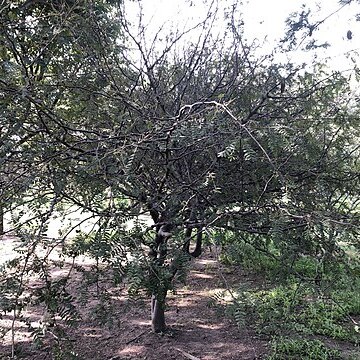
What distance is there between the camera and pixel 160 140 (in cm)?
174

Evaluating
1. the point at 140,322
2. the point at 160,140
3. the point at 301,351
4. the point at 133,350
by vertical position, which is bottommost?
the point at 301,351

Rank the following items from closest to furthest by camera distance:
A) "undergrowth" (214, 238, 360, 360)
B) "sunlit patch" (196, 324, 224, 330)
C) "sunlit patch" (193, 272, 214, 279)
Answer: "undergrowth" (214, 238, 360, 360), "sunlit patch" (196, 324, 224, 330), "sunlit patch" (193, 272, 214, 279)

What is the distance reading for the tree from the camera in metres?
1.62

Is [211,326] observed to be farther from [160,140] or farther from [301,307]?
[160,140]

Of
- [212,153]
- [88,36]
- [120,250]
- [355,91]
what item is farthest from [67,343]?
[355,91]

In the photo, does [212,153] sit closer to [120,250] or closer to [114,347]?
[120,250]

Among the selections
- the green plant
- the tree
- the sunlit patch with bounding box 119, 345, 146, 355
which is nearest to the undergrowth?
the green plant

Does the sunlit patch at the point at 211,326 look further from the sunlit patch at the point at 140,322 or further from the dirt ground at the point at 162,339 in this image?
the sunlit patch at the point at 140,322

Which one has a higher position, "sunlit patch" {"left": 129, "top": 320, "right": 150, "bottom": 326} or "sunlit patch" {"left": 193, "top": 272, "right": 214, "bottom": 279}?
"sunlit patch" {"left": 193, "top": 272, "right": 214, "bottom": 279}

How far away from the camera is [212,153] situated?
2326 millimetres

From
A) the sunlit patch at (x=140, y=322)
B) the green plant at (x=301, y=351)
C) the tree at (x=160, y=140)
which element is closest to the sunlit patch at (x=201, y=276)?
the sunlit patch at (x=140, y=322)

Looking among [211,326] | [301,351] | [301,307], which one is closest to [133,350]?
[211,326]

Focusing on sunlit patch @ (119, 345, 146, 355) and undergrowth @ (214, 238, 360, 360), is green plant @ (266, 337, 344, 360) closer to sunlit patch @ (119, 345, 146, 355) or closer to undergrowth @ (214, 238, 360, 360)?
undergrowth @ (214, 238, 360, 360)

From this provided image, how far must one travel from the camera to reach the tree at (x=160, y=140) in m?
1.62
